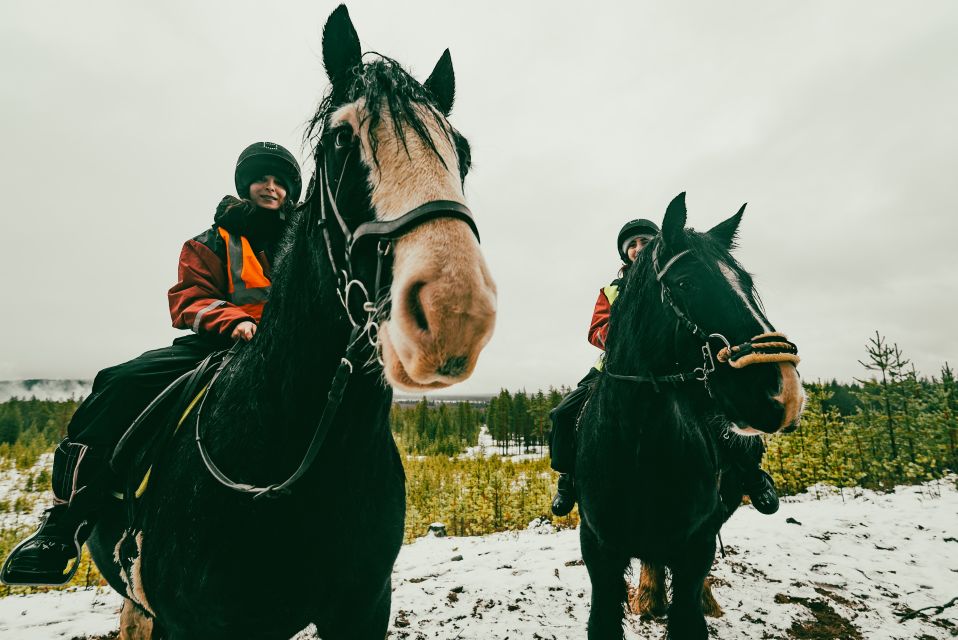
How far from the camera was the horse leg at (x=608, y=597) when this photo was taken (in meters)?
3.37

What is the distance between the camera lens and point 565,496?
4.73 meters

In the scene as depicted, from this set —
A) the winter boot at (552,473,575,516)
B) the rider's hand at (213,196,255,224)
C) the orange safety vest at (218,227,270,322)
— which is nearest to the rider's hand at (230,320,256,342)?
the orange safety vest at (218,227,270,322)

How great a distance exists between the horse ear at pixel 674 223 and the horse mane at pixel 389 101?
6.97 feet

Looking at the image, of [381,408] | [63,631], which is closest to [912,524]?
[381,408]

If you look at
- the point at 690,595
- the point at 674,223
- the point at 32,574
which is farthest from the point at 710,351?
the point at 32,574

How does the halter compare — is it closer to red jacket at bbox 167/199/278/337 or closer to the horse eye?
the horse eye

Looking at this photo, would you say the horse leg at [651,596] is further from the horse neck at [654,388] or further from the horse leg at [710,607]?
the horse neck at [654,388]

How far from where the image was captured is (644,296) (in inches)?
134

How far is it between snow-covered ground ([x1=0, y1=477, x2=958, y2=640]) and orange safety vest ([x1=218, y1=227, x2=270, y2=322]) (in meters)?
4.53

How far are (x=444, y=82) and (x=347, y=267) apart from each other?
54.1 inches

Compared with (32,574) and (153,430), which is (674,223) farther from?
(32,574)

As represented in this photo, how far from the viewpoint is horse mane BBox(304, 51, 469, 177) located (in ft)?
4.78

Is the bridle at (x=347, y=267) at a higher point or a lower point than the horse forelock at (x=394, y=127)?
lower

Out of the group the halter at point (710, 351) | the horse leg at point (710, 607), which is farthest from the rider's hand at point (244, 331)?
the horse leg at point (710, 607)
